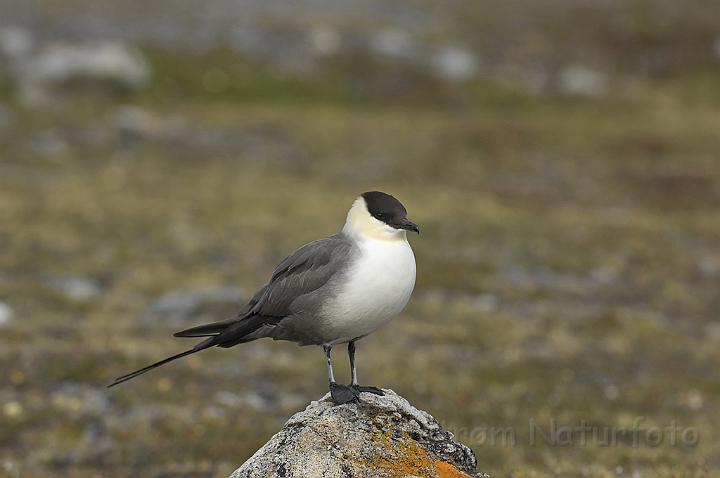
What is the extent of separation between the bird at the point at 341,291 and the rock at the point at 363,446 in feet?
0.71

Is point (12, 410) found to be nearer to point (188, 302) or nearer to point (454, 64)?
point (188, 302)

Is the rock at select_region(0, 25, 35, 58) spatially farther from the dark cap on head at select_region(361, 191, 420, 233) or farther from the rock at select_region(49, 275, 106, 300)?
the dark cap on head at select_region(361, 191, 420, 233)

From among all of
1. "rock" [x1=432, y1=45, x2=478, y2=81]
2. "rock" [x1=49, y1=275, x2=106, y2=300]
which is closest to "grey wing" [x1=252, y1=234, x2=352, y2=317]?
"rock" [x1=49, y1=275, x2=106, y2=300]

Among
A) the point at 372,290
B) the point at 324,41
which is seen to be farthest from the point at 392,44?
the point at 372,290

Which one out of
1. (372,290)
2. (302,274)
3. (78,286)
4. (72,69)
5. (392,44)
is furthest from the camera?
(392,44)

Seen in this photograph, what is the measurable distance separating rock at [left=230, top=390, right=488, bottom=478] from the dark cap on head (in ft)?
5.50

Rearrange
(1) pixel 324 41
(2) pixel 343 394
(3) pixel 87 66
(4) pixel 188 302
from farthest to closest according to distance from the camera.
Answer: (1) pixel 324 41
(3) pixel 87 66
(4) pixel 188 302
(2) pixel 343 394

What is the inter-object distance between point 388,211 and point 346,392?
174cm

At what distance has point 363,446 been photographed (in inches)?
253

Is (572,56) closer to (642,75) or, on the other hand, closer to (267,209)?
(642,75)

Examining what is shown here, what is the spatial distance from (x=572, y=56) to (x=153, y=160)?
35.4m

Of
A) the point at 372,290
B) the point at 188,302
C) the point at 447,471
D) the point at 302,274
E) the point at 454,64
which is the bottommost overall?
the point at 188,302

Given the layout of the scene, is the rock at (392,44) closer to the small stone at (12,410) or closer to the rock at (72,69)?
the rock at (72,69)

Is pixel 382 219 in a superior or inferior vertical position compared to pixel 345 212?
superior
